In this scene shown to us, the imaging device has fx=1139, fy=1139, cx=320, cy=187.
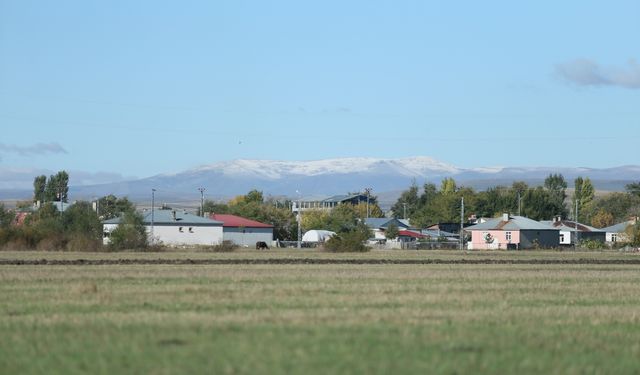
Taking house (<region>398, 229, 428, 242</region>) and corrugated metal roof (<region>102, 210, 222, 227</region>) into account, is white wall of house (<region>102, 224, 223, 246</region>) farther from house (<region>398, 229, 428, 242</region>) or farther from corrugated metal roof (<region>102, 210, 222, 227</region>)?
house (<region>398, 229, 428, 242</region>)

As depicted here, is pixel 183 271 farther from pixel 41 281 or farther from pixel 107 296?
pixel 107 296

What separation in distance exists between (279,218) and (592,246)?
61.5 m

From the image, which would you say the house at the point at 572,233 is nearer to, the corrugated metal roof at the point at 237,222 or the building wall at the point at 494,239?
the building wall at the point at 494,239

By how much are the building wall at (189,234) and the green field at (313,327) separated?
351 feet

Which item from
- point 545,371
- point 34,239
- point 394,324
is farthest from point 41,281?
point 34,239

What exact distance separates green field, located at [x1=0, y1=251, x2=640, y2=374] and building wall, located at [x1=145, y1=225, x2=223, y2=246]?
107 m

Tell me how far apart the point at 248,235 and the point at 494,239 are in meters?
34.6

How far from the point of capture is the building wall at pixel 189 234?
147m

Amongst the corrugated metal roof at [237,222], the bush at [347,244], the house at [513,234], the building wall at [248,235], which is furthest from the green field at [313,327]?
the corrugated metal roof at [237,222]

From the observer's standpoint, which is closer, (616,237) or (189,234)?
(189,234)

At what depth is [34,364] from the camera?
62.7 feet

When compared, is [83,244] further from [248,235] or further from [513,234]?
[513,234]

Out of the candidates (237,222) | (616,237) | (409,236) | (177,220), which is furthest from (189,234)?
(616,237)

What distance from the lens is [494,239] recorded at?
154m
